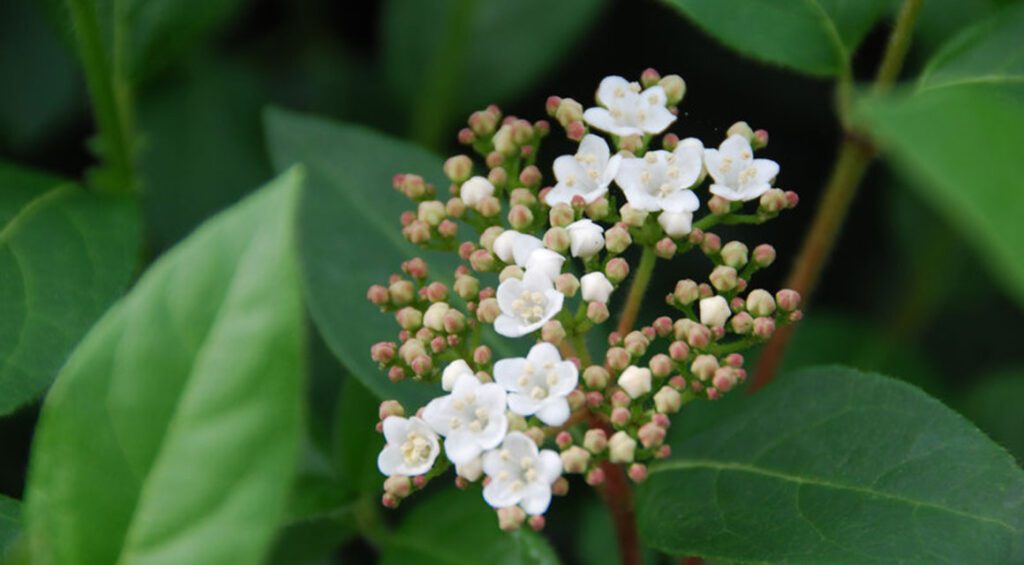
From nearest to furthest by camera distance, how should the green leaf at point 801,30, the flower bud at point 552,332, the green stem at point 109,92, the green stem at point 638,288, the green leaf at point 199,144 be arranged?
the flower bud at point 552,332, the green stem at point 638,288, the green leaf at point 801,30, the green stem at point 109,92, the green leaf at point 199,144

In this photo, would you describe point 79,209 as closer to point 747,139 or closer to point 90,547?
point 90,547

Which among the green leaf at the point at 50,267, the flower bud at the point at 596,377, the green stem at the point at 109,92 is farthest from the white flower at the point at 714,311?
the green stem at the point at 109,92

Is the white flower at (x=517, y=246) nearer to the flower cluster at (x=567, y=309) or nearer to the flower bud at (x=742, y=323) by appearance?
the flower cluster at (x=567, y=309)

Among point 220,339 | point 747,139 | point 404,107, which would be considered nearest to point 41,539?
point 220,339

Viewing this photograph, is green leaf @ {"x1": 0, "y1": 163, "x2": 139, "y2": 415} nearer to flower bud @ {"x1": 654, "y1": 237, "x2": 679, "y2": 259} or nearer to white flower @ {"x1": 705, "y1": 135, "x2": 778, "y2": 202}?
flower bud @ {"x1": 654, "y1": 237, "x2": 679, "y2": 259}

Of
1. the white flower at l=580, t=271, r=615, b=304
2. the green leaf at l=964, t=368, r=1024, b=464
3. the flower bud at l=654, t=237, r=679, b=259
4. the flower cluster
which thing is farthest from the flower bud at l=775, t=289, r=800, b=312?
the green leaf at l=964, t=368, r=1024, b=464
